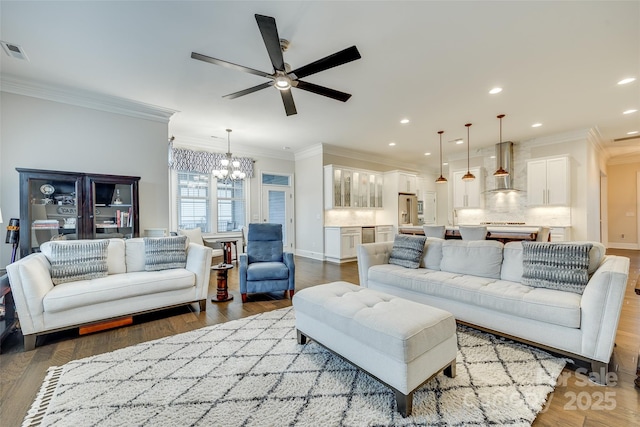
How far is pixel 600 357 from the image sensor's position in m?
1.87

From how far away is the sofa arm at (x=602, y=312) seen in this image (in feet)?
6.03

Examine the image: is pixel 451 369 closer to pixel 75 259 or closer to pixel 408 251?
pixel 408 251

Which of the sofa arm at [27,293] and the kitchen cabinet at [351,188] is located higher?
the kitchen cabinet at [351,188]

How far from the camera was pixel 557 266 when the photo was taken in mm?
2365

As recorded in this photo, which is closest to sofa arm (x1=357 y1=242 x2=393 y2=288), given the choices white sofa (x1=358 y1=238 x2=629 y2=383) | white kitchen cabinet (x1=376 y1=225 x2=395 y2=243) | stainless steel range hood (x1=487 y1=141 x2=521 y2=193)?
white sofa (x1=358 y1=238 x2=629 y2=383)

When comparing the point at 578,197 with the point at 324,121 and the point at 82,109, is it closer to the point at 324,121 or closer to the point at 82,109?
the point at 324,121

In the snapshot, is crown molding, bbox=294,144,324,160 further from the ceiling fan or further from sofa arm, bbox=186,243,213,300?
sofa arm, bbox=186,243,213,300

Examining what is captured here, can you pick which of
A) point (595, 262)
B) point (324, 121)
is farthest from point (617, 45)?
point (324, 121)

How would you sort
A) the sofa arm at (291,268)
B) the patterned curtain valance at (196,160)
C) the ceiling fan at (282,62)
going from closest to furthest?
the ceiling fan at (282,62), the sofa arm at (291,268), the patterned curtain valance at (196,160)

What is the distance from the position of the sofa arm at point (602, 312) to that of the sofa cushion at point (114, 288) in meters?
3.66

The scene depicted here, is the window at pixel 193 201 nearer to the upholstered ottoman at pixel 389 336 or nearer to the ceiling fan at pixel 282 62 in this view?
the ceiling fan at pixel 282 62

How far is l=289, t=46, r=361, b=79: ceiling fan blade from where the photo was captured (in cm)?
225

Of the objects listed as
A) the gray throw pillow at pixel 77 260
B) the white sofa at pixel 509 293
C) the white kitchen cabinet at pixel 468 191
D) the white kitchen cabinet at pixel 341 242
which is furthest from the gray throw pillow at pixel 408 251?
the white kitchen cabinet at pixel 468 191

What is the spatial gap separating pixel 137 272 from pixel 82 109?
277 cm
